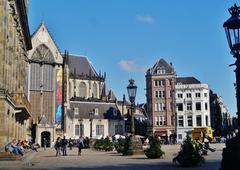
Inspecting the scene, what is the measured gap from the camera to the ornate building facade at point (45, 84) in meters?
87.8

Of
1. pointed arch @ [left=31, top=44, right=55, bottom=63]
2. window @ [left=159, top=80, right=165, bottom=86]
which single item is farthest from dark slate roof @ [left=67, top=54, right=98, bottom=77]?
window @ [left=159, top=80, right=165, bottom=86]

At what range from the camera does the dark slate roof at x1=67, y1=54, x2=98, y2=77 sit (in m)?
113

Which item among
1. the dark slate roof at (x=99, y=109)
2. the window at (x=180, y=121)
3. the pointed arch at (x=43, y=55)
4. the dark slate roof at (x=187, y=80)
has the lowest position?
the window at (x=180, y=121)

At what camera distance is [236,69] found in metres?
10.2

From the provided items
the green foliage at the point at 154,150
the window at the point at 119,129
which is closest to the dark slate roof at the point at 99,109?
the window at the point at 119,129

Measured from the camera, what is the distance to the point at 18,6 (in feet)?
145

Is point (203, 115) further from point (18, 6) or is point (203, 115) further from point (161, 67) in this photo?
point (18, 6)

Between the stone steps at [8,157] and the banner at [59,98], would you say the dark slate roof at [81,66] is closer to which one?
the banner at [59,98]

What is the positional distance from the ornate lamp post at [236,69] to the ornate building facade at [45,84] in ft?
258

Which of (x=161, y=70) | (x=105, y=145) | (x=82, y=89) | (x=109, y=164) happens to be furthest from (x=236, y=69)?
(x=82, y=89)

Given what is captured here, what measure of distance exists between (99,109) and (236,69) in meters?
90.5

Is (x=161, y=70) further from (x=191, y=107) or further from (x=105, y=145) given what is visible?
(x=105, y=145)

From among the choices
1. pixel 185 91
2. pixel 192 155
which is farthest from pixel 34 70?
pixel 192 155

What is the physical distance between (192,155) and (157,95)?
261ft
